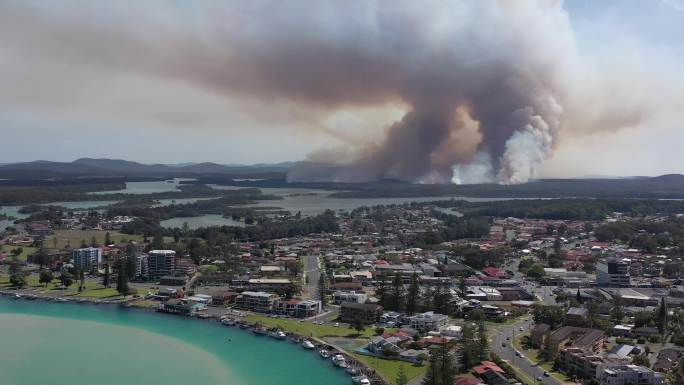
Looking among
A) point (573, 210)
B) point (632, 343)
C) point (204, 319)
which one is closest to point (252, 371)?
point (204, 319)

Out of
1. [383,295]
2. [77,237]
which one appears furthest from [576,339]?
[77,237]

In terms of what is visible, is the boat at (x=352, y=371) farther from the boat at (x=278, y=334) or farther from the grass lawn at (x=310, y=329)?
the boat at (x=278, y=334)

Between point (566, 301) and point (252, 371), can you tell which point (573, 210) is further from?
point (252, 371)

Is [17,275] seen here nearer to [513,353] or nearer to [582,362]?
[513,353]

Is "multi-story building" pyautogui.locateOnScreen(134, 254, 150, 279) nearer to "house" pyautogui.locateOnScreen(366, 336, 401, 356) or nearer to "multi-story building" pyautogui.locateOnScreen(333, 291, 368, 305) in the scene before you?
"multi-story building" pyautogui.locateOnScreen(333, 291, 368, 305)

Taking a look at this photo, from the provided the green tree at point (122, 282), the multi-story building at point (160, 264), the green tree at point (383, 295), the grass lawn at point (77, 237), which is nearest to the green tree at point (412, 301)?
the green tree at point (383, 295)

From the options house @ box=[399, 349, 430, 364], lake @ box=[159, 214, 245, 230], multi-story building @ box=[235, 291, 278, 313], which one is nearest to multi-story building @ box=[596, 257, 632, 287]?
house @ box=[399, 349, 430, 364]
